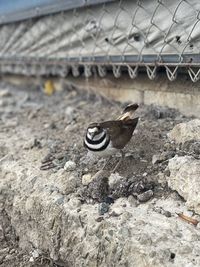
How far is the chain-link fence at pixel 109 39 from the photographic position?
11.2 ft

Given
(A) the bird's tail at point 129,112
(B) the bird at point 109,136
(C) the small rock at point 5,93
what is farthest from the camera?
(C) the small rock at point 5,93

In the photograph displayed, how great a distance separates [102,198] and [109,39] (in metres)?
1.75

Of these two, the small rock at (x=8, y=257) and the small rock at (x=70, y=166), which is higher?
the small rock at (x=70, y=166)

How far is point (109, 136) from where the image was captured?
3.03m

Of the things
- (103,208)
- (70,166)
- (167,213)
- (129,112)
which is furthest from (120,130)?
(167,213)

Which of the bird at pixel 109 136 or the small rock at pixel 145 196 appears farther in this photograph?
the bird at pixel 109 136

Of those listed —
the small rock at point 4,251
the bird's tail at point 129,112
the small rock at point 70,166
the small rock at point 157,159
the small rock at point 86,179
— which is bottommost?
the small rock at point 4,251

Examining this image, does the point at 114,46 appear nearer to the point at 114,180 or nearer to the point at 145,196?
the point at 114,180

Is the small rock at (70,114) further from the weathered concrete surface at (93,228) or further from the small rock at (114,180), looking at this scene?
the small rock at (114,180)

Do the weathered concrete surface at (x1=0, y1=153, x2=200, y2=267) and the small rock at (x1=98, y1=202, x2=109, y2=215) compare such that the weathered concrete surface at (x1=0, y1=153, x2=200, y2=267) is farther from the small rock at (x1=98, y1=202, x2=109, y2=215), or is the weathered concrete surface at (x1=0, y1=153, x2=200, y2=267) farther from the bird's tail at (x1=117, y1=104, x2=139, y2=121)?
the bird's tail at (x1=117, y1=104, x2=139, y2=121)

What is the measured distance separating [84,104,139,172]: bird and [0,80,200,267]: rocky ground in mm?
134

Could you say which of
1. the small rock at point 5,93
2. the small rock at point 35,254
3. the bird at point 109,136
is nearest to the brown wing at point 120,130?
the bird at point 109,136

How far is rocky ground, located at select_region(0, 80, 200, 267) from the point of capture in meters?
2.47

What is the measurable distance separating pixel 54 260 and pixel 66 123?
4.78ft
